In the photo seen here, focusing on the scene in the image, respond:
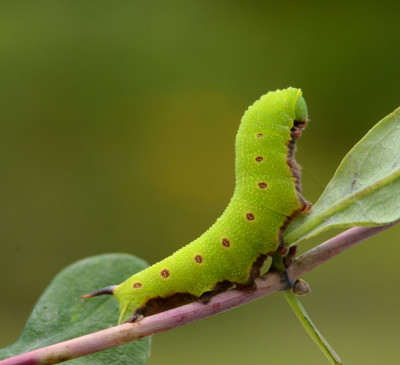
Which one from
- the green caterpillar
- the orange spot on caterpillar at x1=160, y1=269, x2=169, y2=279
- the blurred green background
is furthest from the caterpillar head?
the blurred green background

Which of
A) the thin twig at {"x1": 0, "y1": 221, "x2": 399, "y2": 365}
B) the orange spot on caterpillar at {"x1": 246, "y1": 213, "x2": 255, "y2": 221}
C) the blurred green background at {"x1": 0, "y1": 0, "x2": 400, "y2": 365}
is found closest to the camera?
the thin twig at {"x1": 0, "y1": 221, "x2": 399, "y2": 365}

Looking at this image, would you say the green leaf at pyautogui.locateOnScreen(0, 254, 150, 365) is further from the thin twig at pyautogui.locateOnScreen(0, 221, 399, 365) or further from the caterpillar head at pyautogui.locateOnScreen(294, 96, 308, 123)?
the caterpillar head at pyautogui.locateOnScreen(294, 96, 308, 123)

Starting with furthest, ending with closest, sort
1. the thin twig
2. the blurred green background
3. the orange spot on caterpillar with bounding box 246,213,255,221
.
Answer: the blurred green background
the orange spot on caterpillar with bounding box 246,213,255,221
the thin twig

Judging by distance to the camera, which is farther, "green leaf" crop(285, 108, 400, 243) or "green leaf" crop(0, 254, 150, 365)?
"green leaf" crop(0, 254, 150, 365)

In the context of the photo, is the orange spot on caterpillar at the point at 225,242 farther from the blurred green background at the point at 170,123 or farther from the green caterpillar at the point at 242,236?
the blurred green background at the point at 170,123

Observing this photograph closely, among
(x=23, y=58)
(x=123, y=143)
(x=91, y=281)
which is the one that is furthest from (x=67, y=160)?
(x=91, y=281)

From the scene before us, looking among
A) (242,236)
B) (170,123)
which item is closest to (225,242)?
(242,236)
